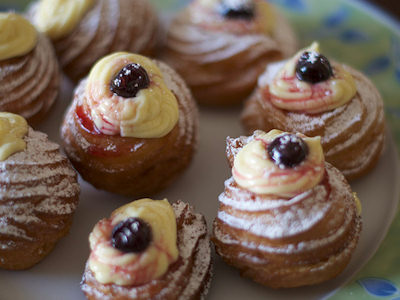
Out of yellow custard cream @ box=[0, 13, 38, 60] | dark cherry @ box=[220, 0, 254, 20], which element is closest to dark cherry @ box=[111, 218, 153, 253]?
yellow custard cream @ box=[0, 13, 38, 60]

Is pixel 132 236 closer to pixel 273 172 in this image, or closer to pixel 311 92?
pixel 273 172

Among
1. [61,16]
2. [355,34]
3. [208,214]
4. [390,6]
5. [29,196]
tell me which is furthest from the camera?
[390,6]

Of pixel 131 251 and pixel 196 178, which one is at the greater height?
pixel 131 251

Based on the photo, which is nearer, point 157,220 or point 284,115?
point 157,220

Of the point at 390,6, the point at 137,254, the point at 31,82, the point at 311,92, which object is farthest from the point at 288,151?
the point at 390,6

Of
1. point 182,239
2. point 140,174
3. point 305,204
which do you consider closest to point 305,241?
point 305,204

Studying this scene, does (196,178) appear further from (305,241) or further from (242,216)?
(305,241)

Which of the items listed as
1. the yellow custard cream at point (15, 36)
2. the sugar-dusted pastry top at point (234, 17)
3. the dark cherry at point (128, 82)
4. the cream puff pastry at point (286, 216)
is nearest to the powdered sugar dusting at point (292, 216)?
the cream puff pastry at point (286, 216)
